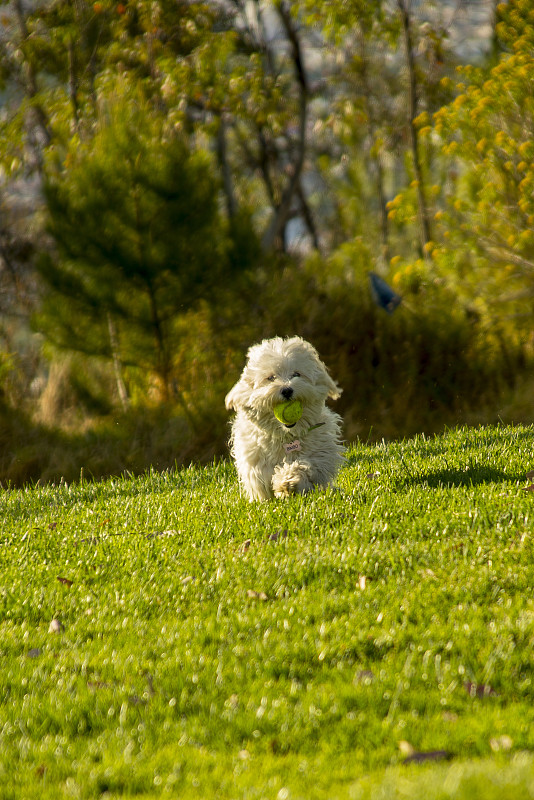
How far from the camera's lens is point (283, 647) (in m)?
4.34

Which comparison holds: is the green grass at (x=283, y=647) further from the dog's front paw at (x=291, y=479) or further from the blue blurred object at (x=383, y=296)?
the blue blurred object at (x=383, y=296)

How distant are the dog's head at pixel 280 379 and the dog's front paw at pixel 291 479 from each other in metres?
0.50

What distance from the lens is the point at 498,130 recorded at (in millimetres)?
15531

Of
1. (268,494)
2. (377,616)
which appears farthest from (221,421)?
(377,616)

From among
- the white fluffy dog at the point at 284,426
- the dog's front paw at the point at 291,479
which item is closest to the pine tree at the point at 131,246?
the white fluffy dog at the point at 284,426

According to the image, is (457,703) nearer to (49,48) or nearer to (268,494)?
(268,494)

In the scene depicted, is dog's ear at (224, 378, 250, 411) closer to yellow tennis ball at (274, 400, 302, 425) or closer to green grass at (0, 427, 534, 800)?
yellow tennis ball at (274, 400, 302, 425)

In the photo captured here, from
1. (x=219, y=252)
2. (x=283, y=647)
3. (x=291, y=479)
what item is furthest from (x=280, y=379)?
(x=219, y=252)

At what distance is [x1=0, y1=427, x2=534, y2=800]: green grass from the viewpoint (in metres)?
3.36

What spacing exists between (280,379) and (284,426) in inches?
16.3

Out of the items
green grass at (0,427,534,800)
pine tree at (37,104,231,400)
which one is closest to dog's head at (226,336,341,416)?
green grass at (0,427,534,800)

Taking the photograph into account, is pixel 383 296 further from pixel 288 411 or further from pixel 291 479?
pixel 288 411

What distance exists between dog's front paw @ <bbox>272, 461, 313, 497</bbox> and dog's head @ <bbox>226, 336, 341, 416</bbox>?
499mm

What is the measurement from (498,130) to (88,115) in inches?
320
